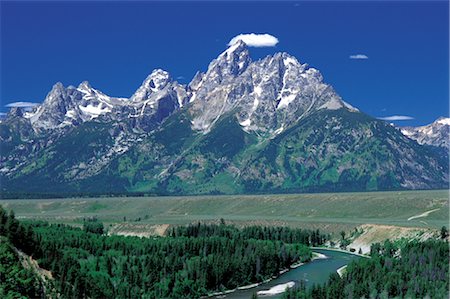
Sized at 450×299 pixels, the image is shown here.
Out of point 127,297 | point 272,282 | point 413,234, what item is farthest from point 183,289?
point 413,234

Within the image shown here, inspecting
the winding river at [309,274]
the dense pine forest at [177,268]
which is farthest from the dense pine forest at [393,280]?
the winding river at [309,274]

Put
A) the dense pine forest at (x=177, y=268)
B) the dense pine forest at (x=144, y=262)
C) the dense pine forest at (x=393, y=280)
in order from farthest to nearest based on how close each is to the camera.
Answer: the dense pine forest at (x=393, y=280)
the dense pine forest at (x=144, y=262)
the dense pine forest at (x=177, y=268)

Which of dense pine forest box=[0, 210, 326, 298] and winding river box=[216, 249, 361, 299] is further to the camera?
winding river box=[216, 249, 361, 299]

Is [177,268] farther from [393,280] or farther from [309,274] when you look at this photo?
[393,280]

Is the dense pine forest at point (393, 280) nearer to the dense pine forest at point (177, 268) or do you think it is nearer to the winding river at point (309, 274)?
A: the dense pine forest at point (177, 268)

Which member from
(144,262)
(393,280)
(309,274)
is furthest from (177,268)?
(393,280)

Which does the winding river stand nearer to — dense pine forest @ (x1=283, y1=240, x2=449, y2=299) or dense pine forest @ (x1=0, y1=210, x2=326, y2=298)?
dense pine forest @ (x1=0, y1=210, x2=326, y2=298)

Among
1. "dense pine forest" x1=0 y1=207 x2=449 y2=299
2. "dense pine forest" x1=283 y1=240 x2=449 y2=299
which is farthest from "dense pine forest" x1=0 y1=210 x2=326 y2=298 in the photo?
"dense pine forest" x1=283 y1=240 x2=449 y2=299
